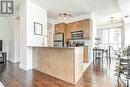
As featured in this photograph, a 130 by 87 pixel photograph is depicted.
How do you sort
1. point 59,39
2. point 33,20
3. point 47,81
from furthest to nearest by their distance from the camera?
point 59,39 → point 33,20 → point 47,81

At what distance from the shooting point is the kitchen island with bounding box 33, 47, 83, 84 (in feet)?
11.5

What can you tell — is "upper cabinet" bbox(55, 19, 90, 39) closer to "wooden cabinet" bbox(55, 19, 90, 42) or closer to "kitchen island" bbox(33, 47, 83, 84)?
"wooden cabinet" bbox(55, 19, 90, 42)

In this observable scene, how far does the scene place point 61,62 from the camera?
3.82 meters

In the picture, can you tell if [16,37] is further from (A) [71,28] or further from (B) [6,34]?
(A) [71,28]

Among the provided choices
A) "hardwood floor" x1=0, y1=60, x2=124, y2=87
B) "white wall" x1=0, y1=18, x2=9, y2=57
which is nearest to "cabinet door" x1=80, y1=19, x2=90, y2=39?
"hardwood floor" x1=0, y1=60, x2=124, y2=87

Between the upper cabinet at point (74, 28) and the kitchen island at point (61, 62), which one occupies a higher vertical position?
the upper cabinet at point (74, 28)

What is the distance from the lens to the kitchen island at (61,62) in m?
3.50

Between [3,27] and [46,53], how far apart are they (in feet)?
15.0

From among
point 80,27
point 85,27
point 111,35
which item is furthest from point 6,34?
point 111,35

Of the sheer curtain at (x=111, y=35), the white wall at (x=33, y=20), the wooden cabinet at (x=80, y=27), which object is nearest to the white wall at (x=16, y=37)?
the white wall at (x=33, y=20)

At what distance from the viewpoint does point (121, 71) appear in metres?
3.52

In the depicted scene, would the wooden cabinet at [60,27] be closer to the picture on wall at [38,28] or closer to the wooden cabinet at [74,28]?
the wooden cabinet at [74,28]

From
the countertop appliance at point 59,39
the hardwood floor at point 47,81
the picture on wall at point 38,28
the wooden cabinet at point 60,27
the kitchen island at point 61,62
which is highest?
the wooden cabinet at point 60,27

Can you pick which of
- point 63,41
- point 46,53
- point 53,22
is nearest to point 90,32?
point 63,41
